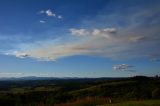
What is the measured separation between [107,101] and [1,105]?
36.4 m

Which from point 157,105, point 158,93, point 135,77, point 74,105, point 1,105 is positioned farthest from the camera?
point 135,77

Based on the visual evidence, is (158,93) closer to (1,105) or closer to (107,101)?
(107,101)

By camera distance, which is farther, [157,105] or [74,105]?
[74,105]

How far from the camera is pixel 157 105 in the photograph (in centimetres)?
2505

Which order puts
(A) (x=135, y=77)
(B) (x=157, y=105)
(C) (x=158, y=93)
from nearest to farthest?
1. (B) (x=157, y=105)
2. (C) (x=158, y=93)
3. (A) (x=135, y=77)

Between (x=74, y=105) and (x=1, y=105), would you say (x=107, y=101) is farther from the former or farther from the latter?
(x=1, y=105)

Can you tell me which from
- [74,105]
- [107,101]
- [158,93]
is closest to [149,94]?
[158,93]

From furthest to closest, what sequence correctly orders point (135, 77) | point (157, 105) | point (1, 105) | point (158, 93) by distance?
point (135, 77)
point (1, 105)
point (158, 93)
point (157, 105)

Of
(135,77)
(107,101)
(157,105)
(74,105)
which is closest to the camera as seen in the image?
(157,105)

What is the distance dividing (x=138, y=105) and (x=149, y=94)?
1815 centimetres

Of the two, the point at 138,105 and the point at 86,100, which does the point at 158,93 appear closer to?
the point at 86,100

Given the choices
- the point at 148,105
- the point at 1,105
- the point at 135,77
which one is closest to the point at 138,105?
the point at 148,105

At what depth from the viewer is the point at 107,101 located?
112ft

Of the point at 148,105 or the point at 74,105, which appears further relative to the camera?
the point at 74,105
